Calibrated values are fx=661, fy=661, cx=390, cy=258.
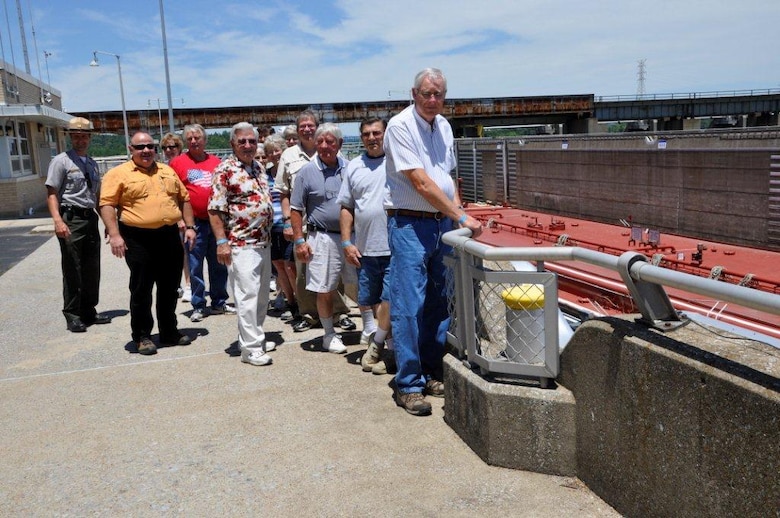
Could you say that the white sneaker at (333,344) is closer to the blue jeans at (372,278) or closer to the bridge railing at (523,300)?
the blue jeans at (372,278)

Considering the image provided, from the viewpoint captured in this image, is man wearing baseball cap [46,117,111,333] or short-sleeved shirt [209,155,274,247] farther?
man wearing baseball cap [46,117,111,333]

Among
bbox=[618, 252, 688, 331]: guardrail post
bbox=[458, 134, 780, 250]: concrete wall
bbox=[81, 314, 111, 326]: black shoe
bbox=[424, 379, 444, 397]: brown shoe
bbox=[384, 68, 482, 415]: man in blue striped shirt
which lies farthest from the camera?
bbox=[458, 134, 780, 250]: concrete wall

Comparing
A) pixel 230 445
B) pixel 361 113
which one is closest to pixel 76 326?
pixel 230 445

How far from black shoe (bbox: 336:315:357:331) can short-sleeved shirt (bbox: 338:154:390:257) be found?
4.71 feet

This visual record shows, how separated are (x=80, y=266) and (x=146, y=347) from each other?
151 cm

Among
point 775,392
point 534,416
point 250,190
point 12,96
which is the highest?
point 12,96

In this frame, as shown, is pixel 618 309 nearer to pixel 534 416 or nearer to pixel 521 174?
pixel 534 416

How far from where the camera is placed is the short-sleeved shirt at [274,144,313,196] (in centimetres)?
581

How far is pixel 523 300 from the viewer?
10.5 ft

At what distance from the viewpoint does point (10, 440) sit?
3820mm

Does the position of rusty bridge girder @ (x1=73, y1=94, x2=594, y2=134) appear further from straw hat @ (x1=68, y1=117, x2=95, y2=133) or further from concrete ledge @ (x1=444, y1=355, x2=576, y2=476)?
concrete ledge @ (x1=444, y1=355, x2=576, y2=476)

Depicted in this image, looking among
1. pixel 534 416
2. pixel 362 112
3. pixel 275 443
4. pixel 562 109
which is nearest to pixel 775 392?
pixel 534 416

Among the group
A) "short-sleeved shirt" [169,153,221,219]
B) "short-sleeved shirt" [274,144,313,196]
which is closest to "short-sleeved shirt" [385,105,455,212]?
"short-sleeved shirt" [274,144,313,196]

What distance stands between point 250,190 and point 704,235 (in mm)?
10181
